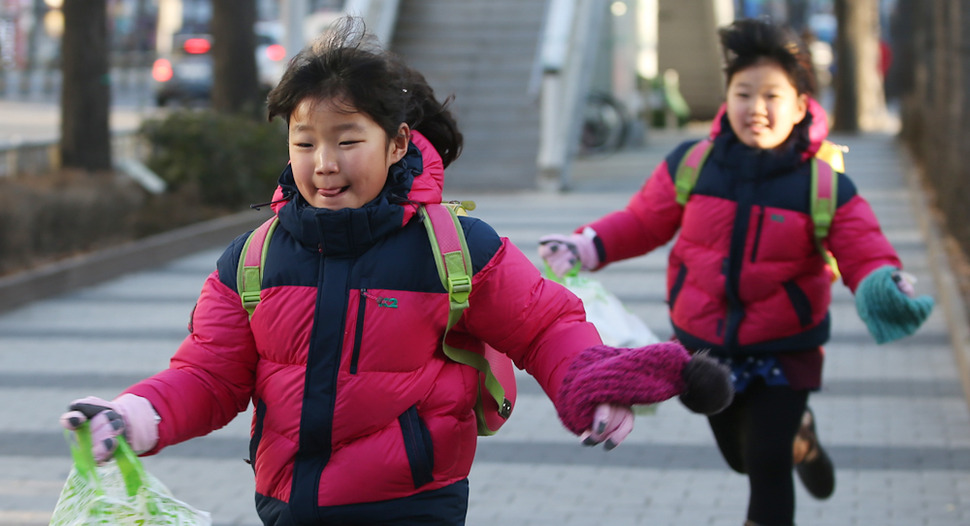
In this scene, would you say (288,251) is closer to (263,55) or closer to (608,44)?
(608,44)

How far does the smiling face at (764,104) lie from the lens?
12.7 feet

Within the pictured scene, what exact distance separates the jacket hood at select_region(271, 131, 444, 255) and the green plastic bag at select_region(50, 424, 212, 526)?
1.73 feet

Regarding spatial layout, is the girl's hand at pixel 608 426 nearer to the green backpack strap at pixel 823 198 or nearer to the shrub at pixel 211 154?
the green backpack strap at pixel 823 198

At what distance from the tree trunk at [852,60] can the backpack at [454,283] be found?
22333mm

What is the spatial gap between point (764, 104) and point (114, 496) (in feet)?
7.58

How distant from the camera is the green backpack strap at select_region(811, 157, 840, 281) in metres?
3.79

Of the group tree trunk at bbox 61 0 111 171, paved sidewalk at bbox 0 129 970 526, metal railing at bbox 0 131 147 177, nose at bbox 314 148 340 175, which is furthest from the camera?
tree trunk at bbox 61 0 111 171

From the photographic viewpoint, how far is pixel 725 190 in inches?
154

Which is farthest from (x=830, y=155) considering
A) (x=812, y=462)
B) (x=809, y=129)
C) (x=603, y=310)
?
(x=812, y=462)

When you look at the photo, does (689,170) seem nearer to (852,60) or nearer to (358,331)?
(358,331)

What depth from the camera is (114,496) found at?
91.9 inches

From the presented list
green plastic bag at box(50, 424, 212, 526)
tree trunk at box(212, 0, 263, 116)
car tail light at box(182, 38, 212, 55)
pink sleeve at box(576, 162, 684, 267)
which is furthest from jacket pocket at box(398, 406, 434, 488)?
car tail light at box(182, 38, 212, 55)

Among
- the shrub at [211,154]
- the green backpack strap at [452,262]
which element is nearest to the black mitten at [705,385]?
the green backpack strap at [452,262]

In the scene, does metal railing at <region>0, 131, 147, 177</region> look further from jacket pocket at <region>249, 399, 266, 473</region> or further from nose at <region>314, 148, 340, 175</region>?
nose at <region>314, 148, 340, 175</region>
